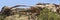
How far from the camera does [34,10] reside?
846 millimetres

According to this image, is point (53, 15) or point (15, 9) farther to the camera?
point (15, 9)

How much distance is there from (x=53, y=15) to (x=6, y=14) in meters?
0.23

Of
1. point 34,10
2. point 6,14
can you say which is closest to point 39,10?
point 34,10

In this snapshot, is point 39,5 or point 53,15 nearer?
point 53,15

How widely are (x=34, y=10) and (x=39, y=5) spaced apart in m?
0.04

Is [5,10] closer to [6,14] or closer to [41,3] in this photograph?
[6,14]

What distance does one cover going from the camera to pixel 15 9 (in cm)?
85

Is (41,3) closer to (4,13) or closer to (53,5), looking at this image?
(53,5)

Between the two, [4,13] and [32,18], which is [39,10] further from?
[4,13]

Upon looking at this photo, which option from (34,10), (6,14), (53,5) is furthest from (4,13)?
(53,5)

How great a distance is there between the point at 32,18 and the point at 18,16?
0.07 m

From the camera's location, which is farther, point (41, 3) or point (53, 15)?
point (41, 3)

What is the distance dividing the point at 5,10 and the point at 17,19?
0.30 feet

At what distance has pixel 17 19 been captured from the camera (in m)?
0.80
